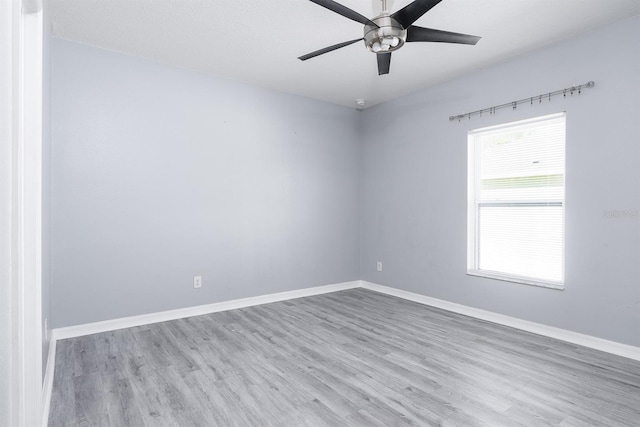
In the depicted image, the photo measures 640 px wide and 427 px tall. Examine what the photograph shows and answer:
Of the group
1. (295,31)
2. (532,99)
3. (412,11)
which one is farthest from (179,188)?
(532,99)

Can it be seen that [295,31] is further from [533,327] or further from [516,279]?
[533,327]

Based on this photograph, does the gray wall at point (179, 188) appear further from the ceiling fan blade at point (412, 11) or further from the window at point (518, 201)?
the ceiling fan blade at point (412, 11)

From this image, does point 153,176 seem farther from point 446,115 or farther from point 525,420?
point 525,420

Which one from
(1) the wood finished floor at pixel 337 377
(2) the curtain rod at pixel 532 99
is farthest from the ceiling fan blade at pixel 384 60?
(1) the wood finished floor at pixel 337 377

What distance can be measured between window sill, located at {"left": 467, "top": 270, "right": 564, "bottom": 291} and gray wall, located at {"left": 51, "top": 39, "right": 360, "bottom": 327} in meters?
1.91

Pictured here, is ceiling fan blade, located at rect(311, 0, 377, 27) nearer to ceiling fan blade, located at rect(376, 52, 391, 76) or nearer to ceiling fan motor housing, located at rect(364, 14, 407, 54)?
ceiling fan motor housing, located at rect(364, 14, 407, 54)

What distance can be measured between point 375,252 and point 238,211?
2050 millimetres

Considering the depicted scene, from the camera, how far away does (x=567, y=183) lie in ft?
9.93

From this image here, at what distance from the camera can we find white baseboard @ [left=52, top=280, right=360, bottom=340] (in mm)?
3107

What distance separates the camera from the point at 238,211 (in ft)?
13.3

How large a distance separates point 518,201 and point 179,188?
11.4ft

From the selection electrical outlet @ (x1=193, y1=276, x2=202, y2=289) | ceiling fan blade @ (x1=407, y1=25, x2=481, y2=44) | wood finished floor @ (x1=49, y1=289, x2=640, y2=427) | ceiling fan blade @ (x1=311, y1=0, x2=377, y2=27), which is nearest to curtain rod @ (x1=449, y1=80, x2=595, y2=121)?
ceiling fan blade @ (x1=407, y1=25, x2=481, y2=44)

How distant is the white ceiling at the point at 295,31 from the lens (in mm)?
2547

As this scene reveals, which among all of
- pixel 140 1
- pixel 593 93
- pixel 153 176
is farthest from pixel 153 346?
pixel 593 93
